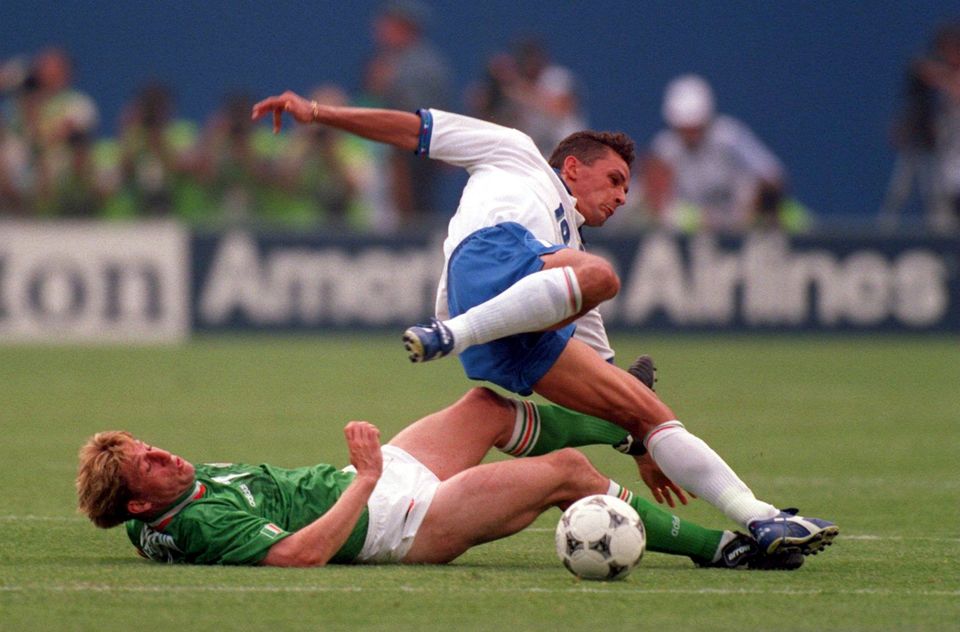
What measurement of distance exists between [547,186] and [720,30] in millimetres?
16039

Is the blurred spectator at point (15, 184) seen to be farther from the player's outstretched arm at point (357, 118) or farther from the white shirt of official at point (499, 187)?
the white shirt of official at point (499, 187)

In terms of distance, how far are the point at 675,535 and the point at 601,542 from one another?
0.55m

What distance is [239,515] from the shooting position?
20.6ft

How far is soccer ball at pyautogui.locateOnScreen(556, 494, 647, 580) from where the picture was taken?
19.9 feet

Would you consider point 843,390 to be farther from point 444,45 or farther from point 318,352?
point 444,45

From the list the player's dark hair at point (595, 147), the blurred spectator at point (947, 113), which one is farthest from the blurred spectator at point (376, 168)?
the player's dark hair at point (595, 147)

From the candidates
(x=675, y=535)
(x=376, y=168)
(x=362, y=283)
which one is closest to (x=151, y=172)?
(x=362, y=283)

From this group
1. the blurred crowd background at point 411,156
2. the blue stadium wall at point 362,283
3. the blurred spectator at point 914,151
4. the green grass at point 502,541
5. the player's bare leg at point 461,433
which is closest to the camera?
the green grass at point 502,541

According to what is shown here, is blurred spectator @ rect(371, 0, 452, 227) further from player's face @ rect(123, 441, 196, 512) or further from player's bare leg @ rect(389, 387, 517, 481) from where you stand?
player's face @ rect(123, 441, 196, 512)

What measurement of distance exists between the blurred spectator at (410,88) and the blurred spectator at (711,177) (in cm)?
260

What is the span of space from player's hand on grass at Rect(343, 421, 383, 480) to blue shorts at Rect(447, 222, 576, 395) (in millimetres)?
925

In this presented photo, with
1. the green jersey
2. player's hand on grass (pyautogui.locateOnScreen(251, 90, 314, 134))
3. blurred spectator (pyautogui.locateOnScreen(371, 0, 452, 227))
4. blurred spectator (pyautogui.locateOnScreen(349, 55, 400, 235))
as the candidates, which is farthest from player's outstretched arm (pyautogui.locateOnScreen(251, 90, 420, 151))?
blurred spectator (pyautogui.locateOnScreen(349, 55, 400, 235))

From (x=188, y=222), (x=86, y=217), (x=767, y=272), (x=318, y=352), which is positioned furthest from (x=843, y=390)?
(x=86, y=217)

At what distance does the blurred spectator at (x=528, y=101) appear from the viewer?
19.6m
